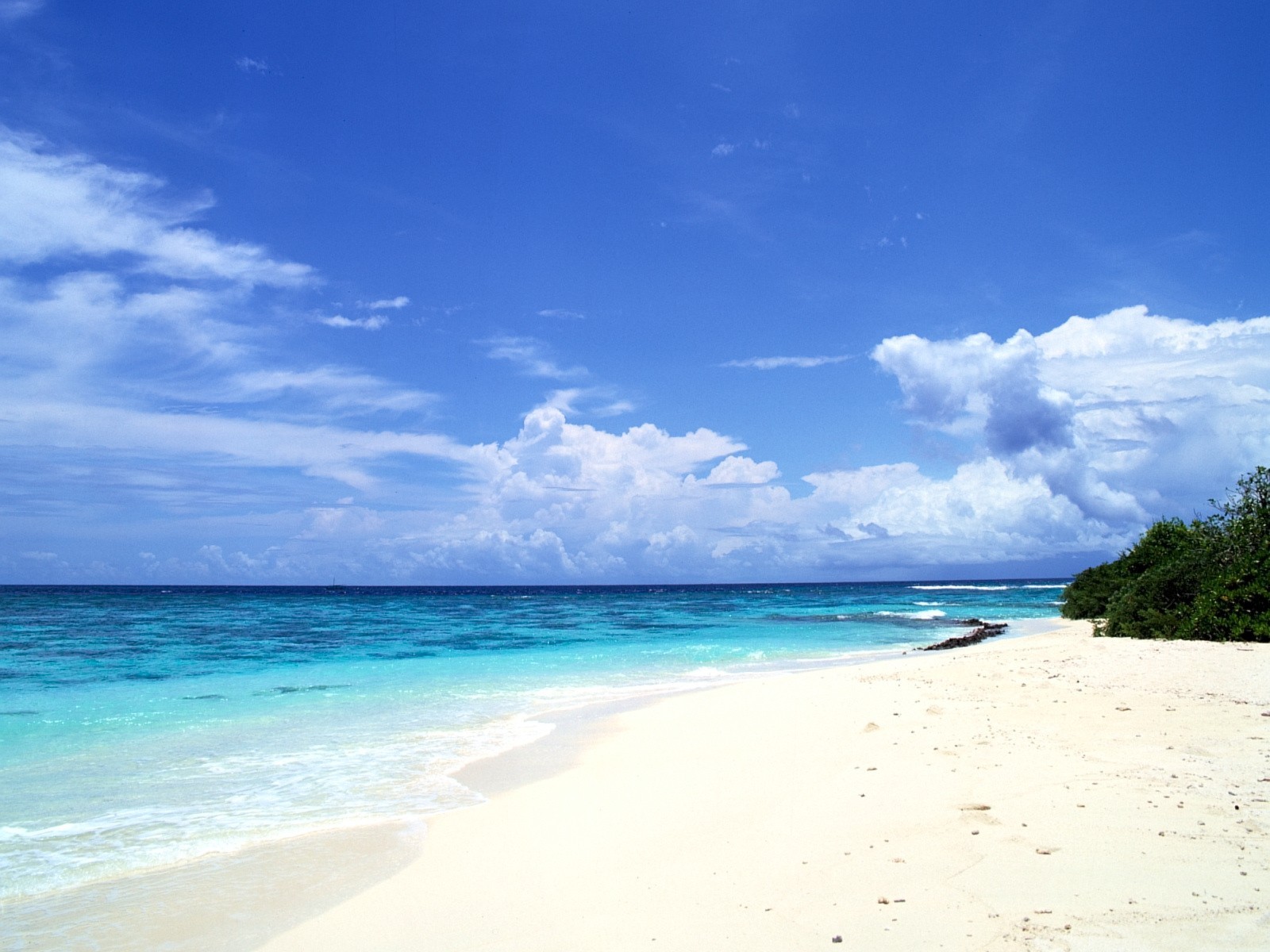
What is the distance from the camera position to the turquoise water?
7.86 metres

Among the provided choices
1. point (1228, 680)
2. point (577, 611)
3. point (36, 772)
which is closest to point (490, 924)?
point (36, 772)

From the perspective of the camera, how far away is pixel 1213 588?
17094mm

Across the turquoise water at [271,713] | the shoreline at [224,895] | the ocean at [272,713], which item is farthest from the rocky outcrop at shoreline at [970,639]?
the shoreline at [224,895]

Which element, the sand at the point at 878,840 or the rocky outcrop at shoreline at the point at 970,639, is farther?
the rocky outcrop at shoreline at the point at 970,639

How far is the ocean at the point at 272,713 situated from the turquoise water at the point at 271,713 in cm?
5

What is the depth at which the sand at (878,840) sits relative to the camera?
180 inches

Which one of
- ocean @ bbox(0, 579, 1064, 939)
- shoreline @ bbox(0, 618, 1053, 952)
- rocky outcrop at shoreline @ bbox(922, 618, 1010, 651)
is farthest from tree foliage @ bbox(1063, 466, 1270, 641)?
shoreline @ bbox(0, 618, 1053, 952)

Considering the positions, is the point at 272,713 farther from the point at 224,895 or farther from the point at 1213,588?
the point at 1213,588

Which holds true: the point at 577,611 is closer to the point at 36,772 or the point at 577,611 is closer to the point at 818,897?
the point at 36,772

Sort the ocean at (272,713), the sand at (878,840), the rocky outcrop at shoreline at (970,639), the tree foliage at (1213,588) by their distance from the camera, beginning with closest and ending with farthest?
the sand at (878,840), the ocean at (272,713), the tree foliage at (1213,588), the rocky outcrop at shoreline at (970,639)

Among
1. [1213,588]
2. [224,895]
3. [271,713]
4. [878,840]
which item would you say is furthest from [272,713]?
[1213,588]

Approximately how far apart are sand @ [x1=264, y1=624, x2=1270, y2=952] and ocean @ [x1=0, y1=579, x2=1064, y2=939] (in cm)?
191

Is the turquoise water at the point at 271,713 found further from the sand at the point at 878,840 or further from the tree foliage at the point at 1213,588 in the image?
the tree foliage at the point at 1213,588

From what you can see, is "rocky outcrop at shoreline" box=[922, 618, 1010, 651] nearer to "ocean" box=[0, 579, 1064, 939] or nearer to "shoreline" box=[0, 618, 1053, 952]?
"ocean" box=[0, 579, 1064, 939]
